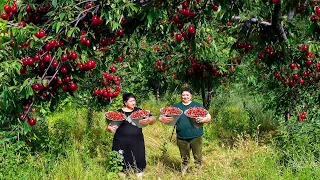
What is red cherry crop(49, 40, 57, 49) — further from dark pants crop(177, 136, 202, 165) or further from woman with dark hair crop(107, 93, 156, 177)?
dark pants crop(177, 136, 202, 165)

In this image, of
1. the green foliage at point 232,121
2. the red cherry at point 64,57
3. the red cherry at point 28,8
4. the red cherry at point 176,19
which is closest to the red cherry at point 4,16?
the red cherry at point 28,8

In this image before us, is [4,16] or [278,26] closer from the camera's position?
[4,16]

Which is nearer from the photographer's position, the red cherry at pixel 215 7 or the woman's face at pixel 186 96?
the red cherry at pixel 215 7

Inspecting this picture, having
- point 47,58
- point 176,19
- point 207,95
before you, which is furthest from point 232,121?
point 47,58

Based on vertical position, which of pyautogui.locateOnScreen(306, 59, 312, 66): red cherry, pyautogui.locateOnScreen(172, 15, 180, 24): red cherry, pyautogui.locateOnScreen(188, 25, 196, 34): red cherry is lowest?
pyautogui.locateOnScreen(306, 59, 312, 66): red cherry

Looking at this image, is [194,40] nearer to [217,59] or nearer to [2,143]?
[2,143]

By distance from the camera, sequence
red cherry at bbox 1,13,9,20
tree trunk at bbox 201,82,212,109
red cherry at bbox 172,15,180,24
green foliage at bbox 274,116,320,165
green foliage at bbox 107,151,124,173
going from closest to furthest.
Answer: red cherry at bbox 1,13,9,20
red cherry at bbox 172,15,180,24
green foliage at bbox 107,151,124,173
green foliage at bbox 274,116,320,165
tree trunk at bbox 201,82,212,109

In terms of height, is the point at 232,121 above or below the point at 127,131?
below

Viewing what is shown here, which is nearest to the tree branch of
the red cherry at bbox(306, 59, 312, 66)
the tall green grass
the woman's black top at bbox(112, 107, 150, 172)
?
the red cherry at bbox(306, 59, 312, 66)

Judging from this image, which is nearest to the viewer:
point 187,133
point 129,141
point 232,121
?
point 129,141

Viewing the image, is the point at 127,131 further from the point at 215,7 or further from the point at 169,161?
the point at 215,7

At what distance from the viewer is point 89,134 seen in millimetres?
6441

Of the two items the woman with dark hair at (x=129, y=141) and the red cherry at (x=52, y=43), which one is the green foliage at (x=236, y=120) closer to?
the woman with dark hair at (x=129, y=141)

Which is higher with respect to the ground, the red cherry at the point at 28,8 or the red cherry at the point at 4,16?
the red cherry at the point at 28,8
